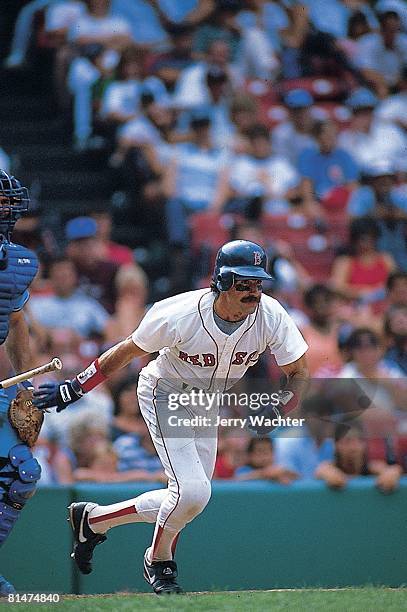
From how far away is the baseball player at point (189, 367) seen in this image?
15.5 feet

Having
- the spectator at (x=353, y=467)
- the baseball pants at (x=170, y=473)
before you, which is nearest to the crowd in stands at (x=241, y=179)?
the spectator at (x=353, y=467)

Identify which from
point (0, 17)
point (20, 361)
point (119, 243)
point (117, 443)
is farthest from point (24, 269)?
point (0, 17)

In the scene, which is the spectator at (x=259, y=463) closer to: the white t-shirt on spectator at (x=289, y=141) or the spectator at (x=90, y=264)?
the spectator at (x=90, y=264)

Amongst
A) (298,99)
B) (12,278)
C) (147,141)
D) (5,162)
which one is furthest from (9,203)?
(298,99)

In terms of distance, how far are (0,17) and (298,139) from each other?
2825 mm

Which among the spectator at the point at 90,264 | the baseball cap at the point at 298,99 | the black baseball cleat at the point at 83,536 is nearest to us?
the black baseball cleat at the point at 83,536

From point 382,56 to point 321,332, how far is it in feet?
11.5

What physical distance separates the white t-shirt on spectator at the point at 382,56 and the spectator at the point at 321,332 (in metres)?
2.94

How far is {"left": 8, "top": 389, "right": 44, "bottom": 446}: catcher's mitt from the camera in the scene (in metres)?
4.72

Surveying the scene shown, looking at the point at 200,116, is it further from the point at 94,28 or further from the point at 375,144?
the point at 375,144

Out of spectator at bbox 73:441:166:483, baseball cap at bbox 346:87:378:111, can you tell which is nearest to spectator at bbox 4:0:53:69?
baseball cap at bbox 346:87:378:111

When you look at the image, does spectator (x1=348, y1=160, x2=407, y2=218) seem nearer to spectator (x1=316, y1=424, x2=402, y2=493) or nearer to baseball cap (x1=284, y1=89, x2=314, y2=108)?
baseball cap (x1=284, y1=89, x2=314, y2=108)

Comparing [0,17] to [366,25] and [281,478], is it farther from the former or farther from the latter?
[281,478]

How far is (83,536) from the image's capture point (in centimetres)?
526
